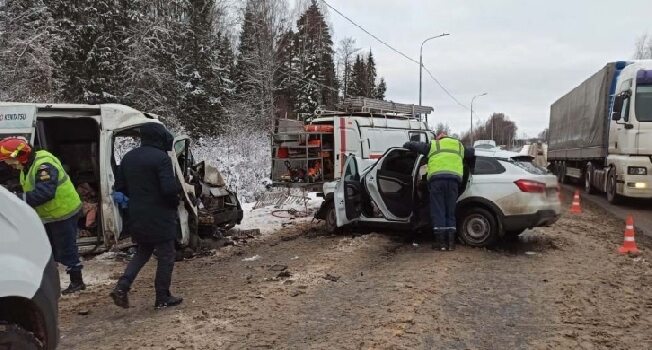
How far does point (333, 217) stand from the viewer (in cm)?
922

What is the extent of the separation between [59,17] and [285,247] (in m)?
20.5

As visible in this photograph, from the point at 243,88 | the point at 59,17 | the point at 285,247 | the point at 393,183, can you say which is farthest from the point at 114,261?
the point at 243,88

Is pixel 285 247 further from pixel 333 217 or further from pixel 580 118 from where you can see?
pixel 580 118

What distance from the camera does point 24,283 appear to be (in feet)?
9.61

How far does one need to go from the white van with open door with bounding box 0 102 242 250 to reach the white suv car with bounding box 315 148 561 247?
84.5 inches

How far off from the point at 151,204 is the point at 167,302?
0.96 m

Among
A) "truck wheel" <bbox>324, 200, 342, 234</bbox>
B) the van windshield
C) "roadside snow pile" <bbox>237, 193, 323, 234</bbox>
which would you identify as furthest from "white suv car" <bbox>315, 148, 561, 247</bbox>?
the van windshield

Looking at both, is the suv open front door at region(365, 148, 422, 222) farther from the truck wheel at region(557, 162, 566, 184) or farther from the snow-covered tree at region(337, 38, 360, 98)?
the snow-covered tree at region(337, 38, 360, 98)

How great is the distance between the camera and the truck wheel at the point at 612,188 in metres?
13.4

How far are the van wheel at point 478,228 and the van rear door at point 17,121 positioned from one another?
6.03m

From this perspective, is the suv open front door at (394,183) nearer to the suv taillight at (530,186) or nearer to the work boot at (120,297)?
the suv taillight at (530,186)

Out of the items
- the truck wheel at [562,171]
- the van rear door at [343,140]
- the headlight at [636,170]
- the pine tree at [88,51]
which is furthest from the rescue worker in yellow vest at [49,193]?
the truck wheel at [562,171]

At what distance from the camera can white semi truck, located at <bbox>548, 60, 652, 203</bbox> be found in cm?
1225

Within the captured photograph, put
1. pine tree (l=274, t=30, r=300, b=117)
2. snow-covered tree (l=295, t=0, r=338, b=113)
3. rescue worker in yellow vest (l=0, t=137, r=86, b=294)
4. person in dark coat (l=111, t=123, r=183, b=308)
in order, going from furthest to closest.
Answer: snow-covered tree (l=295, t=0, r=338, b=113), pine tree (l=274, t=30, r=300, b=117), rescue worker in yellow vest (l=0, t=137, r=86, b=294), person in dark coat (l=111, t=123, r=183, b=308)
